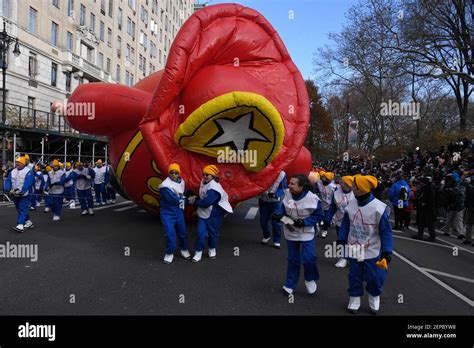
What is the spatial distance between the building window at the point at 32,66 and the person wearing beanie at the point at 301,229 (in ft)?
85.9

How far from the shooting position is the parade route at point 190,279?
416 centimetres

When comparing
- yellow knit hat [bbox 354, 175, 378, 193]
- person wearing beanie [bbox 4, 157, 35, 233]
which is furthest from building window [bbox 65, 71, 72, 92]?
yellow knit hat [bbox 354, 175, 378, 193]

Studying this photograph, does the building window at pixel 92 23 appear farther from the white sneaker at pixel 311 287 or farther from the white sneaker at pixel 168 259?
the white sneaker at pixel 311 287

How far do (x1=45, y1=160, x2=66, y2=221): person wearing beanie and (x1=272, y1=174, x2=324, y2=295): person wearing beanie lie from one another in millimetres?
7381

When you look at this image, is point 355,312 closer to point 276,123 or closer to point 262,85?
point 276,123

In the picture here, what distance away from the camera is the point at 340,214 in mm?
7164

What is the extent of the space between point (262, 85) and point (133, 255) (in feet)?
12.3

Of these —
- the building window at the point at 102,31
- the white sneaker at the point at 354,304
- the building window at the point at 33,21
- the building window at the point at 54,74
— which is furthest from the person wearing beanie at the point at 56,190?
the building window at the point at 102,31

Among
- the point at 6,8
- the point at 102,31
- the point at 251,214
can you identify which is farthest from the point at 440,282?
the point at 102,31

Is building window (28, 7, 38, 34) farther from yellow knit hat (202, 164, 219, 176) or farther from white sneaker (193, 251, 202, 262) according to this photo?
white sneaker (193, 251, 202, 262)

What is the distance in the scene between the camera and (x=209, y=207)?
242 inches

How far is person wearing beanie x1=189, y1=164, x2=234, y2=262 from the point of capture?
600 cm
